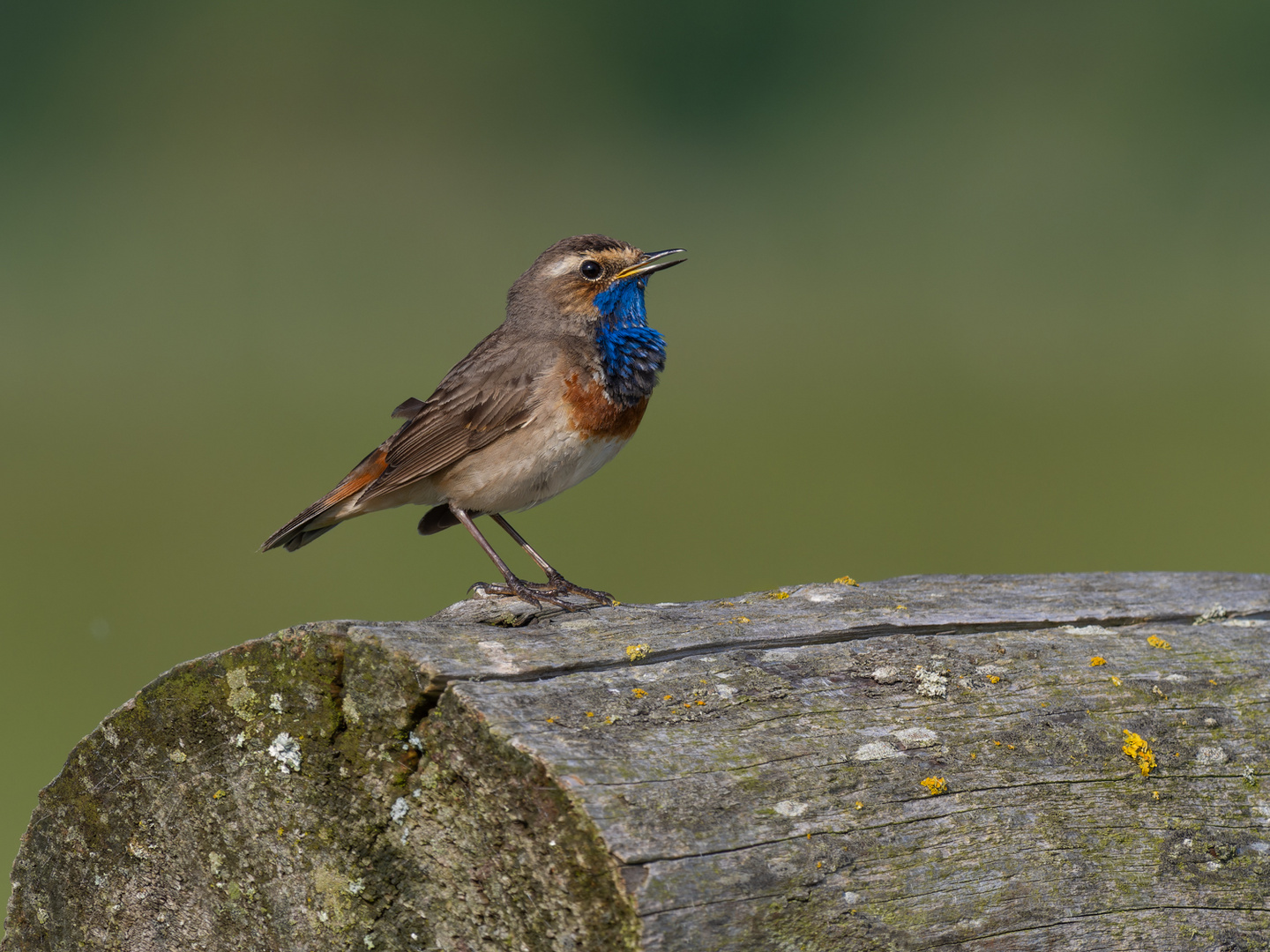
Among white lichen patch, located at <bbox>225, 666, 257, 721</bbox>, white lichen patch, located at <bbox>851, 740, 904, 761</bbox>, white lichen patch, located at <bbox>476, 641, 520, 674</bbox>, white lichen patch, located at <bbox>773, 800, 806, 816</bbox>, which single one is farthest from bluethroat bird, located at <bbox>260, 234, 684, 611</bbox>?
white lichen patch, located at <bbox>773, 800, 806, 816</bbox>

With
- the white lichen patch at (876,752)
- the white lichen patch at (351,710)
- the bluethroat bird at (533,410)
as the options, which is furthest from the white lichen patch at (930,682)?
the bluethroat bird at (533,410)

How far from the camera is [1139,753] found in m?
2.63

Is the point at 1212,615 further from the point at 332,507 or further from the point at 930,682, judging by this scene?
the point at 332,507

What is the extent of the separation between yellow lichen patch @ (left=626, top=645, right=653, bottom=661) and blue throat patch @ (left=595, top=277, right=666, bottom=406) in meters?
2.07

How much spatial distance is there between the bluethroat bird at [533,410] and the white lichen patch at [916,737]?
194 cm

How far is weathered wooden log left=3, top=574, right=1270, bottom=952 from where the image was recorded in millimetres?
2074

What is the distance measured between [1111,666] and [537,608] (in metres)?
1.44

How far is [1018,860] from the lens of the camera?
2326mm

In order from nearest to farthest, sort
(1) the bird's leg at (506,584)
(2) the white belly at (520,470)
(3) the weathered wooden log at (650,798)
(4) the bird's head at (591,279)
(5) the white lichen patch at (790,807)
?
(3) the weathered wooden log at (650,798) < (5) the white lichen patch at (790,807) < (1) the bird's leg at (506,584) < (2) the white belly at (520,470) < (4) the bird's head at (591,279)

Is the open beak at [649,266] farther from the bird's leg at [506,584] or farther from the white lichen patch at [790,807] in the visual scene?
the white lichen patch at [790,807]

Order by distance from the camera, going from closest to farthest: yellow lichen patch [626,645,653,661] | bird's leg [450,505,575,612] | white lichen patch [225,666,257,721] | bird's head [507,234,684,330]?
white lichen patch [225,666,257,721] → yellow lichen patch [626,645,653,661] → bird's leg [450,505,575,612] → bird's head [507,234,684,330]

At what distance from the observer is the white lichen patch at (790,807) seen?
2176 mm

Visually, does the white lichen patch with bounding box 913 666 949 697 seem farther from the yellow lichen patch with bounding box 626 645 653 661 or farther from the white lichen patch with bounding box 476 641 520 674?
the white lichen patch with bounding box 476 641 520 674

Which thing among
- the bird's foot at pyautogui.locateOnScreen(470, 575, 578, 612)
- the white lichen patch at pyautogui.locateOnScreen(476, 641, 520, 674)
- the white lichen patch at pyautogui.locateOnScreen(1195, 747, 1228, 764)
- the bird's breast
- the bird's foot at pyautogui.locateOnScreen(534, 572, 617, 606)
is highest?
the bird's breast
